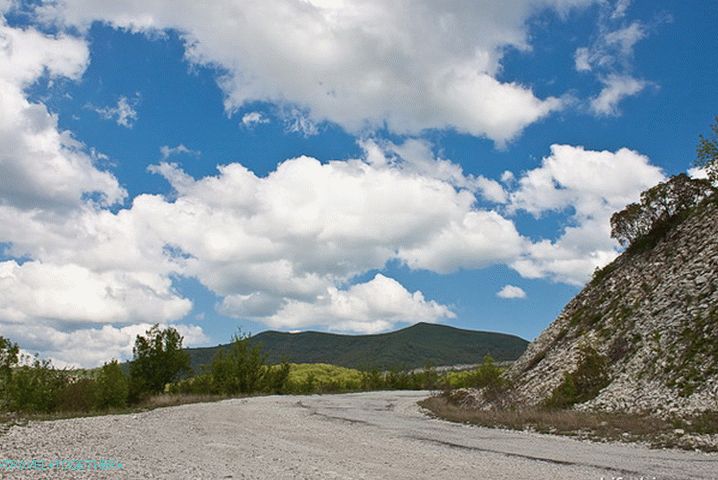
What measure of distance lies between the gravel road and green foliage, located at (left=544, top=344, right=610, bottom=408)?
10.5 m

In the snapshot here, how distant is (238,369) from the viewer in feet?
189

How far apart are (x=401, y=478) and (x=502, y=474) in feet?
8.24

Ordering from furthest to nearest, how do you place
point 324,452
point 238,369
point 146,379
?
point 238,369 < point 146,379 < point 324,452

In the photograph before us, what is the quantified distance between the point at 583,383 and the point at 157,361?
35.2m

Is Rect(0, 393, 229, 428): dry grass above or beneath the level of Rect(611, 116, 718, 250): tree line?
beneath

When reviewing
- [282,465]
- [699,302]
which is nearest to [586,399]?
[699,302]

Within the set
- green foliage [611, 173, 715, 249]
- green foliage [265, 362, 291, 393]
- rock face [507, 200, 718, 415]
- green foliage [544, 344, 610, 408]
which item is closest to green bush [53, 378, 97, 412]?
green foliage [265, 362, 291, 393]

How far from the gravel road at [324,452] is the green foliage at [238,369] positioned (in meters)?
31.8

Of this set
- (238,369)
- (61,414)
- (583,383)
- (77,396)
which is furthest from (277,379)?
(583,383)

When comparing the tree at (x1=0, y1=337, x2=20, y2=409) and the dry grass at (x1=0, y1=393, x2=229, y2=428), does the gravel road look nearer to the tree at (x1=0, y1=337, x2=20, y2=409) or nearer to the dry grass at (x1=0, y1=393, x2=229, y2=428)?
the dry grass at (x1=0, y1=393, x2=229, y2=428)

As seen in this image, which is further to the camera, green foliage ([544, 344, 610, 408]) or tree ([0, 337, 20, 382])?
tree ([0, 337, 20, 382])

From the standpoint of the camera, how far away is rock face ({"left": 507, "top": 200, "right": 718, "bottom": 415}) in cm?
2856

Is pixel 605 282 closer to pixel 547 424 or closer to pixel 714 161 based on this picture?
pixel 714 161

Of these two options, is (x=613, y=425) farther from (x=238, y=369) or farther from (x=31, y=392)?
(x=238, y=369)
